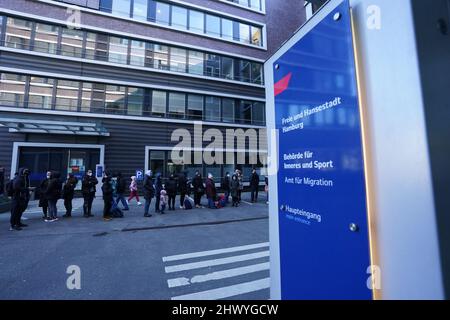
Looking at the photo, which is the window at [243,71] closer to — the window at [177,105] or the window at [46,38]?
the window at [177,105]

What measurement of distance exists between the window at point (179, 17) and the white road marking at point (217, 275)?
1868 centimetres

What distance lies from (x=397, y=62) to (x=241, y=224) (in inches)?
316

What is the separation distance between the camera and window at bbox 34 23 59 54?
47.8ft

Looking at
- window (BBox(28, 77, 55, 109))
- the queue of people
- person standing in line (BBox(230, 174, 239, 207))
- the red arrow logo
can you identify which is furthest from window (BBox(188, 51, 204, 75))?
the red arrow logo

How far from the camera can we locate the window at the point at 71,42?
1508 cm

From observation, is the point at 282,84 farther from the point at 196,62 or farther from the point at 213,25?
the point at 213,25

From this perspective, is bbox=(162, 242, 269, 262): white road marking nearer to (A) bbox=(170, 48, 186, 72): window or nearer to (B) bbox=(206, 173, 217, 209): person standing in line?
(B) bbox=(206, 173, 217, 209): person standing in line

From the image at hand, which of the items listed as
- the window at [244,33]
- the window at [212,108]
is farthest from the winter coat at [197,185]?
the window at [244,33]

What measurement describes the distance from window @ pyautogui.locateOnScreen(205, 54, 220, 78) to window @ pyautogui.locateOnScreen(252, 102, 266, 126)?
171 inches

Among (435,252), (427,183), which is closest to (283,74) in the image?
(427,183)

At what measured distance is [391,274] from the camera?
40.7 inches

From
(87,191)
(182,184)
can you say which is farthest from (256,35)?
(87,191)

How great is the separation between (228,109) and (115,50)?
922 centimetres

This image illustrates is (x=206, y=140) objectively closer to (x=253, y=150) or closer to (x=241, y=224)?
(x=253, y=150)
